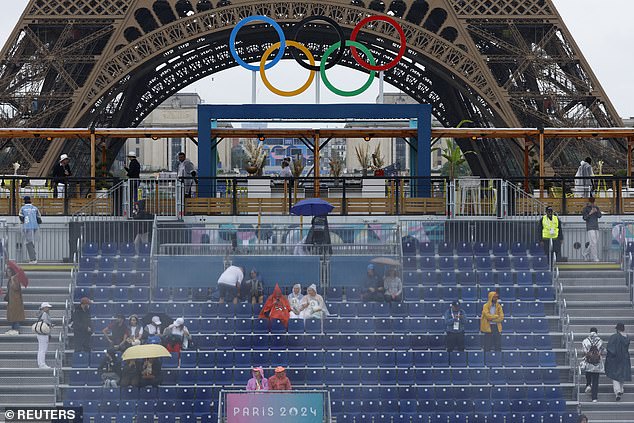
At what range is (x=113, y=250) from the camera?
2820cm

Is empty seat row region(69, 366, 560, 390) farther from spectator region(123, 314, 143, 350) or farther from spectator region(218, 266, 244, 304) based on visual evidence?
spectator region(218, 266, 244, 304)

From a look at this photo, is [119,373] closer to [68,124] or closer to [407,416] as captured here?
[407,416]

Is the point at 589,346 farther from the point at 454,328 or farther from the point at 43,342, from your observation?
the point at 43,342

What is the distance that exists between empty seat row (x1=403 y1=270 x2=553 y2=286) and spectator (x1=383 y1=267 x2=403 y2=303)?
1.50ft

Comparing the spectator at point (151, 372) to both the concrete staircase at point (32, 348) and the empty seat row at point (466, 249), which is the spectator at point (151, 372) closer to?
the concrete staircase at point (32, 348)

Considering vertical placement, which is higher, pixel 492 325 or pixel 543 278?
pixel 543 278

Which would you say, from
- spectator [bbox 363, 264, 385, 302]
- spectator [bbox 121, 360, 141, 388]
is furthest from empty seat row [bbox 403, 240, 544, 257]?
spectator [bbox 121, 360, 141, 388]

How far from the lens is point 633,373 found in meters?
25.4

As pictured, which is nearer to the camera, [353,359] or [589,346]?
[589,346]

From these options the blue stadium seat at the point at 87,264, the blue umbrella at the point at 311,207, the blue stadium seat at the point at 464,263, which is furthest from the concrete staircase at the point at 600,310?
the blue stadium seat at the point at 87,264

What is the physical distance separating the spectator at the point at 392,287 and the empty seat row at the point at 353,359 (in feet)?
5.70

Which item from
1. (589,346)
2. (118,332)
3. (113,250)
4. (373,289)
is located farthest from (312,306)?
(589,346)

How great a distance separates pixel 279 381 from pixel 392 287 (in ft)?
13.8

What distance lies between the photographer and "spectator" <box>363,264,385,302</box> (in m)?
26.7
